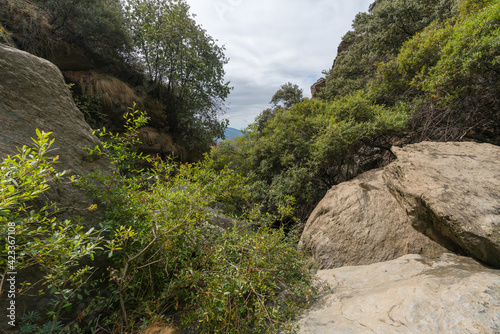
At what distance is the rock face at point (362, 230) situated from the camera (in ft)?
11.5

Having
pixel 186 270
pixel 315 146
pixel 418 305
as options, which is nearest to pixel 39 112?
pixel 186 270

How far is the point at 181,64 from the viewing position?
7969mm

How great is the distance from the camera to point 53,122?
7.61ft

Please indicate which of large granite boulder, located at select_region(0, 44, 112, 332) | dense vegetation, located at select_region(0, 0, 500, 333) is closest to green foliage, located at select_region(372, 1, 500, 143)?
dense vegetation, located at select_region(0, 0, 500, 333)

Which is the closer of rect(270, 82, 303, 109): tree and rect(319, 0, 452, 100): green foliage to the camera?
rect(319, 0, 452, 100): green foliage

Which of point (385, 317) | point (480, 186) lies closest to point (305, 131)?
point (480, 186)

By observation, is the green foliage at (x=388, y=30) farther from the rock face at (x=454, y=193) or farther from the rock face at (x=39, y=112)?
the rock face at (x=39, y=112)

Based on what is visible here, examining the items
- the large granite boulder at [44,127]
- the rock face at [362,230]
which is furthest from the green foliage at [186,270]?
the rock face at [362,230]

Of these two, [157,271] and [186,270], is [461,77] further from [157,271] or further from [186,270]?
[157,271]

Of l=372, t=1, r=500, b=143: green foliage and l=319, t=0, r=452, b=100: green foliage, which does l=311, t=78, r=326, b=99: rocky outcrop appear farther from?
l=372, t=1, r=500, b=143: green foliage

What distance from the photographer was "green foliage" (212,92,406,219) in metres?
5.73

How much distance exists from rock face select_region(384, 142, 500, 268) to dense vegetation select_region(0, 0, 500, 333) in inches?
76.4

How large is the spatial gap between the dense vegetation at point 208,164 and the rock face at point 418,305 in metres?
0.42

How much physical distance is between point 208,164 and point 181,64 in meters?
4.91
